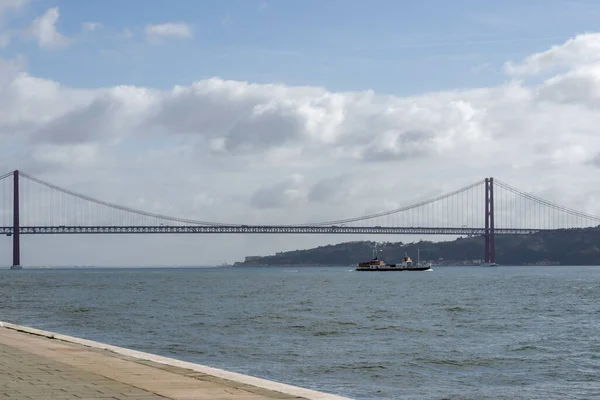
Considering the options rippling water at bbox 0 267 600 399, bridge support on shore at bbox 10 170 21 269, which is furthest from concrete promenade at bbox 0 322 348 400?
bridge support on shore at bbox 10 170 21 269

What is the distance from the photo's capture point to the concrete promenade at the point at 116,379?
8.85 m

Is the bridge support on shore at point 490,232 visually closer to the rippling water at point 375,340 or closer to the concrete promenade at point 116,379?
the rippling water at point 375,340

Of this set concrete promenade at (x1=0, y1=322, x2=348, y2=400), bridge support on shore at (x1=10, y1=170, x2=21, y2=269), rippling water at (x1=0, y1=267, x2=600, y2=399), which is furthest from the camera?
bridge support on shore at (x1=10, y1=170, x2=21, y2=269)

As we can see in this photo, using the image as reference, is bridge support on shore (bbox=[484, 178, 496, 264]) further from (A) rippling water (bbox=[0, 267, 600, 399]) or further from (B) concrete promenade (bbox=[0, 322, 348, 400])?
(B) concrete promenade (bbox=[0, 322, 348, 400])

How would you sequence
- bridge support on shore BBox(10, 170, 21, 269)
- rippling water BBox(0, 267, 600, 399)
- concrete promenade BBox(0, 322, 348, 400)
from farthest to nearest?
bridge support on shore BBox(10, 170, 21, 269), rippling water BBox(0, 267, 600, 399), concrete promenade BBox(0, 322, 348, 400)

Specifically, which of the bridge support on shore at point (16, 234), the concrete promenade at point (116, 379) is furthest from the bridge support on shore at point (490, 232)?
the concrete promenade at point (116, 379)

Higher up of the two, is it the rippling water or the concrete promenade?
the concrete promenade

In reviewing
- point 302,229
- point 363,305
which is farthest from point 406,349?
point 302,229

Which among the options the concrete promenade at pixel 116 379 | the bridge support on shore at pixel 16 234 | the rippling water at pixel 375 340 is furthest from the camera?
the bridge support on shore at pixel 16 234

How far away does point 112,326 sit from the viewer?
28219mm

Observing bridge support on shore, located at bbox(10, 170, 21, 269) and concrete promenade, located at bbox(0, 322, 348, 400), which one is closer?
concrete promenade, located at bbox(0, 322, 348, 400)

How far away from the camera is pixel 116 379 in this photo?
32.7 feet

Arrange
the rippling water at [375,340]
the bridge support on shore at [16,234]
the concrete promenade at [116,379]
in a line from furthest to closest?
the bridge support on shore at [16,234], the rippling water at [375,340], the concrete promenade at [116,379]

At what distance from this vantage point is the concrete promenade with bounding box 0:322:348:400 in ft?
29.0
